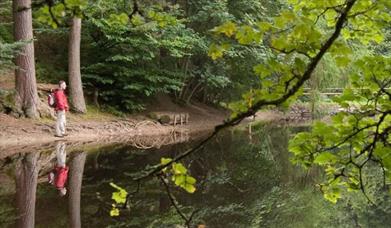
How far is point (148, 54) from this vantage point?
18.6 meters

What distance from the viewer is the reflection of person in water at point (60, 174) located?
29.6ft

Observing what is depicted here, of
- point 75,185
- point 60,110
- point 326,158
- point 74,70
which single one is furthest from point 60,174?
point 326,158

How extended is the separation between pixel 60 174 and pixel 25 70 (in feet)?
17.9

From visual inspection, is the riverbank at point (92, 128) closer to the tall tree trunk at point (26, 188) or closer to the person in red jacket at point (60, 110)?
the person in red jacket at point (60, 110)

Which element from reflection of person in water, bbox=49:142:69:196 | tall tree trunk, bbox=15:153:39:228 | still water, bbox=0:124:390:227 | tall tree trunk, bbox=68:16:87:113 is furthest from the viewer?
tall tree trunk, bbox=68:16:87:113

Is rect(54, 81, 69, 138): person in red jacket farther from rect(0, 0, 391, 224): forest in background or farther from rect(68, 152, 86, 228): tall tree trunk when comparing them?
rect(68, 152, 86, 228): tall tree trunk

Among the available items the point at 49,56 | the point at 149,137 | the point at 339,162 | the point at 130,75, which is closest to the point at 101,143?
the point at 149,137

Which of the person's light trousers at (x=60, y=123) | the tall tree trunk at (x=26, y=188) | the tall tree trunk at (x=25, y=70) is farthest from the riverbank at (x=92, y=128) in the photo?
the tall tree trunk at (x=26, y=188)

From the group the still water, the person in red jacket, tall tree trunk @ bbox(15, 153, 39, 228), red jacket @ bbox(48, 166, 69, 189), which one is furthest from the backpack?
red jacket @ bbox(48, 166, 69, 189)

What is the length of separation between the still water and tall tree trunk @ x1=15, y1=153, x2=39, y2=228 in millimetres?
13

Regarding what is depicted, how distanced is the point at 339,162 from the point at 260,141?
657 inches

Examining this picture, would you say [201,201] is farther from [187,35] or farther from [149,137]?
[187,35]

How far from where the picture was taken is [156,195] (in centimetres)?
909

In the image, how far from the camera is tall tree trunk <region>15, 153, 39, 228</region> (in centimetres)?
693
